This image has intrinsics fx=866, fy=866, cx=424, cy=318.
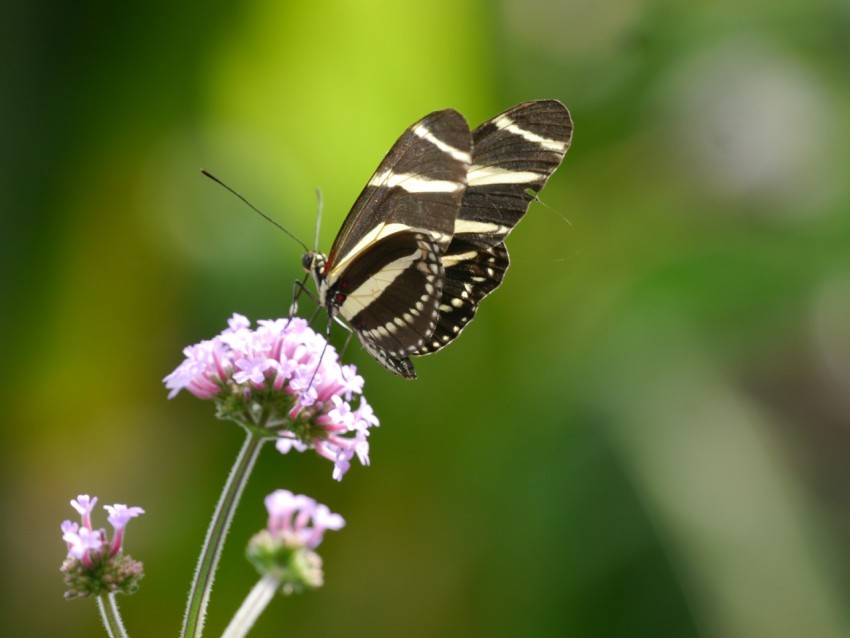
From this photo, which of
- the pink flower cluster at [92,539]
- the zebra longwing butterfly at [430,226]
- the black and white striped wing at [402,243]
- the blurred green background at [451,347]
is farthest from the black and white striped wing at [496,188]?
the blurred green background at [451,347]

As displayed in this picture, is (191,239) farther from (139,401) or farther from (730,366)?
(730,366)

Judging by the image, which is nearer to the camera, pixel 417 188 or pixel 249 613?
pixel 249 613

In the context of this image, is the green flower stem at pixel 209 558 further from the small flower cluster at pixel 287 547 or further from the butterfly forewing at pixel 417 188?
the butterfly forewing at pixel 417 188

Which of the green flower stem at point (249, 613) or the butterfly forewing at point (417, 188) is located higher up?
the butterfly forewing at point (417, 188)

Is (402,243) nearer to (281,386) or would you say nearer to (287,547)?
(281,386)

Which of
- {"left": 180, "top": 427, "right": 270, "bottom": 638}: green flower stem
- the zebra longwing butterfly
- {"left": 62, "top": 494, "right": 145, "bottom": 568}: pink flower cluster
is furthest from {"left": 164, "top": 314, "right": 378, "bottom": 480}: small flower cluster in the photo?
the zebra longwing butterfly

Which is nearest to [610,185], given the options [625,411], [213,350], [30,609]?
[625,411]

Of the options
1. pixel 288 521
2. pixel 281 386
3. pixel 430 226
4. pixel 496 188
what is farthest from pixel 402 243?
pixel 288 521
